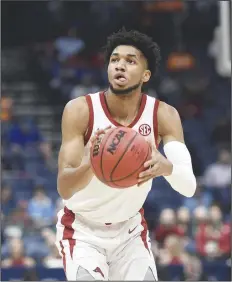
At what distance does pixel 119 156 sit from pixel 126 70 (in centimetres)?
72

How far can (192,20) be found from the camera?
56.9 ft

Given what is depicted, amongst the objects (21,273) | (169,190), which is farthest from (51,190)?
(21,273)

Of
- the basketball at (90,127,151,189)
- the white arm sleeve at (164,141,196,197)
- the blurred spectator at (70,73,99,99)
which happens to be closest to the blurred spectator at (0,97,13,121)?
the blurred spectator at (70,73,99,99)

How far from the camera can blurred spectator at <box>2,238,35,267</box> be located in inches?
415

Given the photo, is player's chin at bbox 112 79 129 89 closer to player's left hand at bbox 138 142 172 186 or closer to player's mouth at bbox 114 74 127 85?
player's mouth at bbox 114 74 127 85

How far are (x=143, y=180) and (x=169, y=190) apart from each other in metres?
8.30

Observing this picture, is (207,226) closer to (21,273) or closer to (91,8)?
(21,273)

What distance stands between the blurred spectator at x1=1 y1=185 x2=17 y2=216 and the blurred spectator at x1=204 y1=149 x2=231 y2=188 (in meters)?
3.16

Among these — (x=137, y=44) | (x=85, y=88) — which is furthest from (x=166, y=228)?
(x=137, y=44)

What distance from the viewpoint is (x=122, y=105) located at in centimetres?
575

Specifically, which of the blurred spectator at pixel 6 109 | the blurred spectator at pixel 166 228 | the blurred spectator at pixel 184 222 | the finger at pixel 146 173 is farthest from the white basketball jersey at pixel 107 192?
the blurred spectator at pixel 6 109

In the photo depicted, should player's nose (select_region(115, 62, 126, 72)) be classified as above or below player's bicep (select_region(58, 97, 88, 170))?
above

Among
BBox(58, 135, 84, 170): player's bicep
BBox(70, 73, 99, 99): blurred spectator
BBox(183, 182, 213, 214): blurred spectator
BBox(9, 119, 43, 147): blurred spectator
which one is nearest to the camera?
BBox(58, 135, 84, 170): player's bicep

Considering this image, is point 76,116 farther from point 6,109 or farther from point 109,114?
point 6,109
